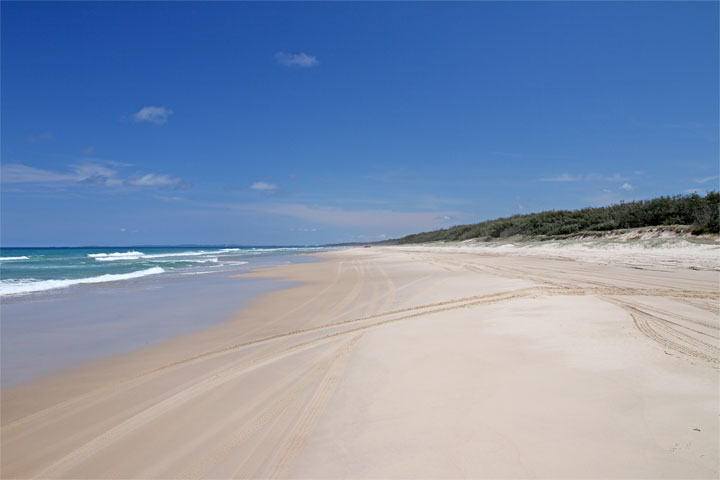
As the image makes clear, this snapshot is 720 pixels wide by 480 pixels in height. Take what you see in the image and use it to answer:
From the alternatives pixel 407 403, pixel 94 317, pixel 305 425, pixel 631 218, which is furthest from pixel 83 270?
pixel 631 218

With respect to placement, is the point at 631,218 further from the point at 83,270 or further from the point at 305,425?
the point at 83,270

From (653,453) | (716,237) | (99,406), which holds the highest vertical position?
(716,237)

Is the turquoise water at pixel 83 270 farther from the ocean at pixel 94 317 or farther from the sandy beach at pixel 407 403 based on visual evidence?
the sandy beach at pixel 407 403

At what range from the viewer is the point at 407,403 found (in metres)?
3.19

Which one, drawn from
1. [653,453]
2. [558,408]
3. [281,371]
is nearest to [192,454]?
[281,371]

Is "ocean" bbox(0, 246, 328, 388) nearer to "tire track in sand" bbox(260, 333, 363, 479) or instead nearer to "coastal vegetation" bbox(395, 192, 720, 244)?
"tire track in sand" bbox(260, 333, 363, 479)

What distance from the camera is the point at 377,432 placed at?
2.78 metres

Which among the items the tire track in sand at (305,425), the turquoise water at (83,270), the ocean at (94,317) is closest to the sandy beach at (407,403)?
the tire track in sand at (305,425)

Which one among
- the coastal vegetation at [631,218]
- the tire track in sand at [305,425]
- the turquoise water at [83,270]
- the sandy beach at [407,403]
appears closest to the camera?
the sandy beach at [407,403]

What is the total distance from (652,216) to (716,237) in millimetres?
8757

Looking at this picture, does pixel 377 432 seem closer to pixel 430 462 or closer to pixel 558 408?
→ pixel 430 462

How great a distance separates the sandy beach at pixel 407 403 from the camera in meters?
2.40

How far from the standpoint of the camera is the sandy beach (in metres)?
2.40

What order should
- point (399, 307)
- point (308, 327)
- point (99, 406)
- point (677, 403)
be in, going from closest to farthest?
point (677, 403) → point (99, 406) → point (308, 327) → point (399, 307)
